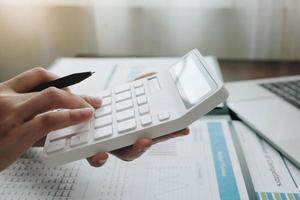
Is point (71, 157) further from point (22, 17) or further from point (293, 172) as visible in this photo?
point (22, 17)

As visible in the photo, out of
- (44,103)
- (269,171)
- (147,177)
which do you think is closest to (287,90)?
(269,171)

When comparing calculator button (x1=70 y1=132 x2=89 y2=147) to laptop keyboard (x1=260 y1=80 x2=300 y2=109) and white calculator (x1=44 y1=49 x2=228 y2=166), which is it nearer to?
white calculator (x1=44 y1=49 x2=228 y2=166)

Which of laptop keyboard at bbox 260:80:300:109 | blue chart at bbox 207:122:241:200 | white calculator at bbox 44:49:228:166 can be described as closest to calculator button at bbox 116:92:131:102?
white calculator at bbox 44:49:228:166

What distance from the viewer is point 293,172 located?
1.65 feet

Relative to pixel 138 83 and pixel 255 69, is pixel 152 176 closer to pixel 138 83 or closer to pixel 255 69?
pixel 138 83

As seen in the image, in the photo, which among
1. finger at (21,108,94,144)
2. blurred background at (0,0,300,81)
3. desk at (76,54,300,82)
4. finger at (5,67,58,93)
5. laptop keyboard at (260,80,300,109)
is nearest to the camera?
finger at (21,108,94,144)

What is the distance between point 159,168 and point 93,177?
0.28ft

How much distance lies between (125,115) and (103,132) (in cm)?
4

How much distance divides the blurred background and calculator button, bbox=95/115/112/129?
2.29ft

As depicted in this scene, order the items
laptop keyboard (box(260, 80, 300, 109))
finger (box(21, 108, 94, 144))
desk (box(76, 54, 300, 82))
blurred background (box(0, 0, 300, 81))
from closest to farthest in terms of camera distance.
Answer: finger (box(21, 108, 94, 144))
laptop keyboard (box(260, 80, 300, 109))
desk (box(76, 54, 300, 82))
blurred background (box(0, 0, 300, 81))

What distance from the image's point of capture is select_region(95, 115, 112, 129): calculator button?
0.45 m

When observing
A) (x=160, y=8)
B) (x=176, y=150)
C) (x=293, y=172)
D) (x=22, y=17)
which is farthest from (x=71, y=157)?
(x=22, y=17)

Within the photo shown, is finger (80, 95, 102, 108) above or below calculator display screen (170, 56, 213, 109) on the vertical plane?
below

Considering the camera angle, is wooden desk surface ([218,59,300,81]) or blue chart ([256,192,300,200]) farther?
wooden desk surface ([218,59,300,81])
